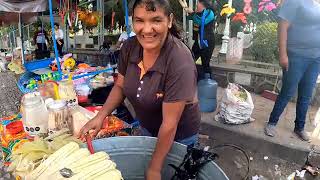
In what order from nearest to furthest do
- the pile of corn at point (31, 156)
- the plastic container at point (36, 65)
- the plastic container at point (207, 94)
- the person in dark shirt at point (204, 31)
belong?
the pile of corn at point (31, 156), the plastic container at point (207, 94), the person in dark shirt at point (204, 31), the plastic container at point (36, 65)

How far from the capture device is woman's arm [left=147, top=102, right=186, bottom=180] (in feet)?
4.88

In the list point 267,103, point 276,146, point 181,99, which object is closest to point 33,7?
point 267,103

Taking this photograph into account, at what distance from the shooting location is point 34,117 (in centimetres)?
217

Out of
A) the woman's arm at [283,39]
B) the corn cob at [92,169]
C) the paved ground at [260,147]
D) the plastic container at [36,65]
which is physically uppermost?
the woman's arm at [283,39]

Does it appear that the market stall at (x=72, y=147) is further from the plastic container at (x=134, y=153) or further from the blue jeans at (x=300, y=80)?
A: the blue jeans at (x=300, y=80)

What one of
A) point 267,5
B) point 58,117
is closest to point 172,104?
point 58,117

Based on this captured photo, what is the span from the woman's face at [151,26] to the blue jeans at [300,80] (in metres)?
2.42

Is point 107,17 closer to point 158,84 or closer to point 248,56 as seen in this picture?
point 248,56

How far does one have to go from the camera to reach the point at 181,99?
59.2 inches

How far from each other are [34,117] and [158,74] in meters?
1.10

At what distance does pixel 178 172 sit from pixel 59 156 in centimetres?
62

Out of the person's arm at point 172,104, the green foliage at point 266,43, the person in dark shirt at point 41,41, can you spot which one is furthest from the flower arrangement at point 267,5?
the person in dark shirt at point 41,41

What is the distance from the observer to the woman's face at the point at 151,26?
1.50 m

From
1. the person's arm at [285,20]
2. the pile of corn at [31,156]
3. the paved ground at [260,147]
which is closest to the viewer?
the pile of corn at [31,156]
